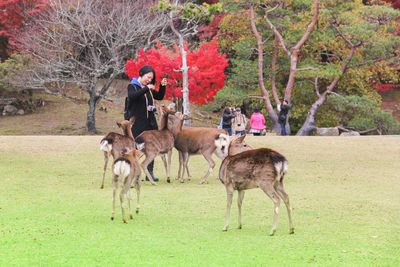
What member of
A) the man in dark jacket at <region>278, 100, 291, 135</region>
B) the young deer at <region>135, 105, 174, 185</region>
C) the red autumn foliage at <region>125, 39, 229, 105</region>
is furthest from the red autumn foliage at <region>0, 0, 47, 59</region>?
the young deer at <region>135, 105, 174, 185</region>

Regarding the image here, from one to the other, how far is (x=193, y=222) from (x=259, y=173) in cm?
123

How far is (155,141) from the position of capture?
9.70 m

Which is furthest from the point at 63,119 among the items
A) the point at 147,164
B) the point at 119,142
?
the point at 119,142

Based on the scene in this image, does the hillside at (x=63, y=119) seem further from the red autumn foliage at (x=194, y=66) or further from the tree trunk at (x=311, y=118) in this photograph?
the tree trunk at (x=311, y=118)

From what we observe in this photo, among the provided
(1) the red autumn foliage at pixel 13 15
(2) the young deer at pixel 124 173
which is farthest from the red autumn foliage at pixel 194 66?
(2) the young deer at pixel 124 173

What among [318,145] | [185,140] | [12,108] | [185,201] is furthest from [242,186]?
[12,108]

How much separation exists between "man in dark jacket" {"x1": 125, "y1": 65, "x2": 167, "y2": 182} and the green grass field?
113 cm

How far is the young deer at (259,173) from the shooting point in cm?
587

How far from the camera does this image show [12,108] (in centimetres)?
3034

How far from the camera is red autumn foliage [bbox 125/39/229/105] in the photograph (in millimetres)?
24562

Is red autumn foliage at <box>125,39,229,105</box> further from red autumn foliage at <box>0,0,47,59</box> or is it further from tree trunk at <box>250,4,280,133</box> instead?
red autumn foliage at <box>0,0,47,59</box>

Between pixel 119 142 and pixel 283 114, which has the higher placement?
pixel 119 142

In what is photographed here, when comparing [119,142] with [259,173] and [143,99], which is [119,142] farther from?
[259,173]

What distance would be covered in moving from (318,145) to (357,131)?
10611 mm
